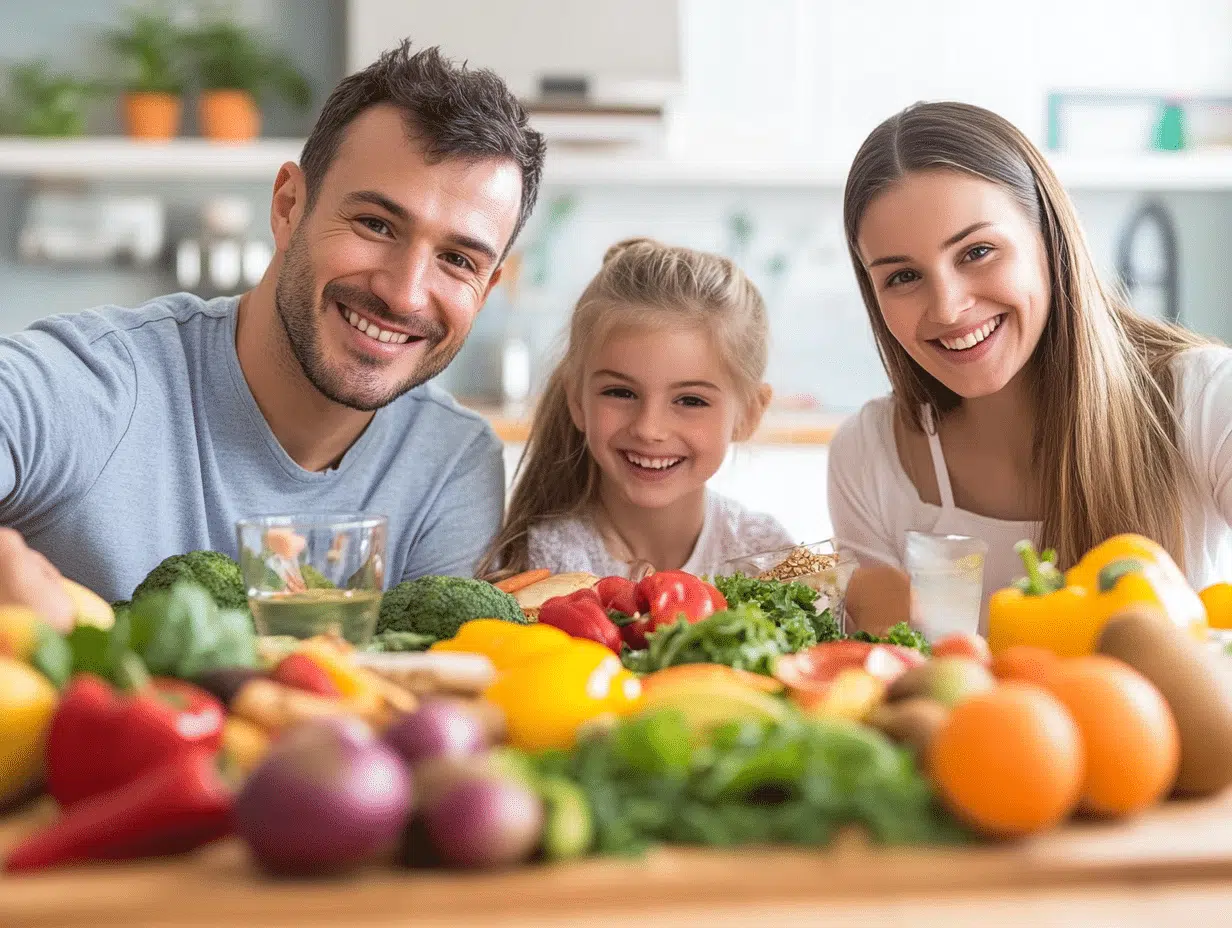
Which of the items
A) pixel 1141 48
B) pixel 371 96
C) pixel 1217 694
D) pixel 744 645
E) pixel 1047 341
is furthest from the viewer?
pixel 1141 48

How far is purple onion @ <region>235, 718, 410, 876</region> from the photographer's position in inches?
25.9

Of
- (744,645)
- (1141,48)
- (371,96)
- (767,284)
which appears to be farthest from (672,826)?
(1141,48)

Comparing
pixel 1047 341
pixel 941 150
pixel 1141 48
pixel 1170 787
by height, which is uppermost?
pixel 1141 48

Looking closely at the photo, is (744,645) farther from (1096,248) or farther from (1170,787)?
(1096,248)

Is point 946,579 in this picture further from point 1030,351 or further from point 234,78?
point 234,78

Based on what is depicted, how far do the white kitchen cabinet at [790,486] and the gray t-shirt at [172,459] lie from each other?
2.16 meters

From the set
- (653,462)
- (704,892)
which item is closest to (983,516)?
(653,462)

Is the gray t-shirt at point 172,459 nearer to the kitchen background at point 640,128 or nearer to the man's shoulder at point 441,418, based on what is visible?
the man's shoulder at point 441,418

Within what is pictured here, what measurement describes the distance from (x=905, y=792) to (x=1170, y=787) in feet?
0.79

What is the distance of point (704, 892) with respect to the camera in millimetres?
685

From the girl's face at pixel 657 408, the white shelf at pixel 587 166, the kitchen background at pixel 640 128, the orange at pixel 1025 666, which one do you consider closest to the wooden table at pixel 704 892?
the orange at pixel 1025 666

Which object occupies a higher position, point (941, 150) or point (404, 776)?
point (941, 150)

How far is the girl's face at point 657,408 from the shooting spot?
220 cm

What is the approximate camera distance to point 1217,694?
0.84 meters
